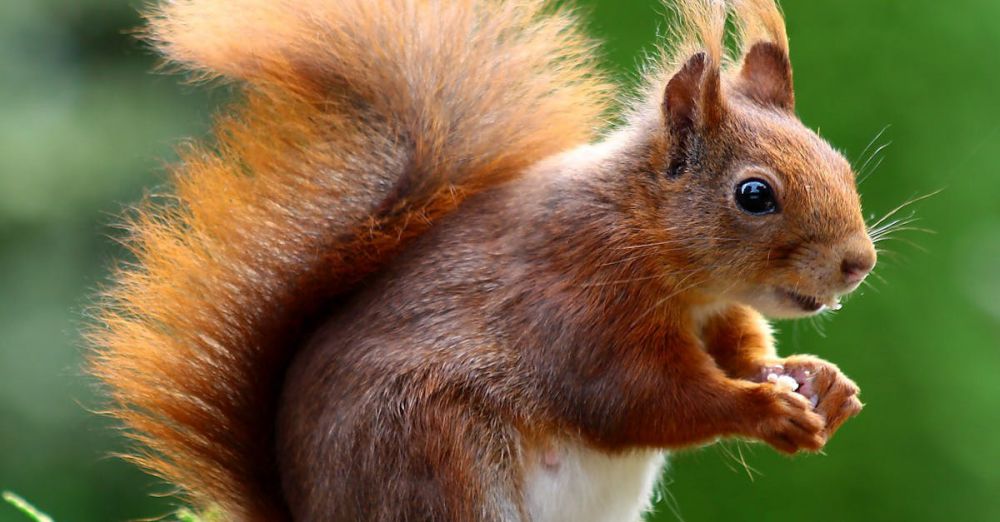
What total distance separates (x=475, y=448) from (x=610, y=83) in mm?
612

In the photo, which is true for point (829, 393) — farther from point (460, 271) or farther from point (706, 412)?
point (460, 271)

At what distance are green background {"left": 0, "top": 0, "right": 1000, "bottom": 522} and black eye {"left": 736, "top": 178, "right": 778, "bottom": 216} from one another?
1077mm

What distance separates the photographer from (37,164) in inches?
102

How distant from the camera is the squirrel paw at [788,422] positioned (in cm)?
142

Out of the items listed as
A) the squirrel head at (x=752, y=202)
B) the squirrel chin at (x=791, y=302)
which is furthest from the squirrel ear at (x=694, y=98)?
the squirrel chin at (x=791, y=302)

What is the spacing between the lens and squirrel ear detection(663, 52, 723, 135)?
147 cm

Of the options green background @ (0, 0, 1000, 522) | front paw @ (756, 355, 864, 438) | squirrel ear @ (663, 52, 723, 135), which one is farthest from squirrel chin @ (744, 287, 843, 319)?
green background @ (0, 0, 1000, 522)

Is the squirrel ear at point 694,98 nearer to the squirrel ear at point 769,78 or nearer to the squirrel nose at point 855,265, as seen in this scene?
the squirrel ear at point 769,78

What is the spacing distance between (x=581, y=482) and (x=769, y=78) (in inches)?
22.3

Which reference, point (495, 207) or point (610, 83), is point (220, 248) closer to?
point (495, 207)

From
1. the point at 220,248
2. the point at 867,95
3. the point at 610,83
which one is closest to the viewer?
the point at 220,248

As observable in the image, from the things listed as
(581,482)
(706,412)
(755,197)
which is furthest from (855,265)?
(581,482)

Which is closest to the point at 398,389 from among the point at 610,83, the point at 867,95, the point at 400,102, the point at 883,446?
the point at 400,102

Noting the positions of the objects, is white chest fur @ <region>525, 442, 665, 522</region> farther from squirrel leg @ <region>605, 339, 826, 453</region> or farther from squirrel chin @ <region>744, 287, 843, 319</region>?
→ squirrel chin @ <region>744, 287, 843, 319</region>
